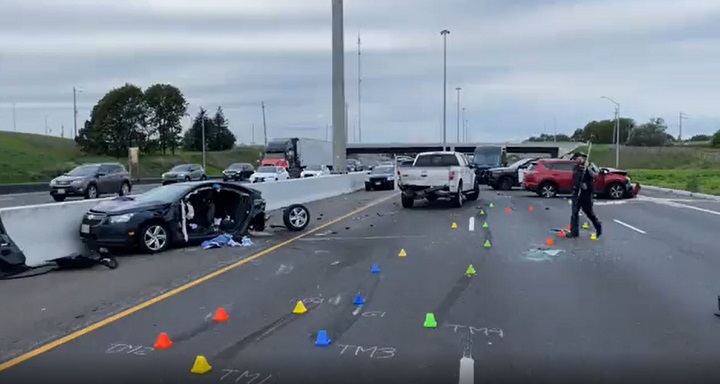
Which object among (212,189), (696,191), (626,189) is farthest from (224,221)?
(696,191)

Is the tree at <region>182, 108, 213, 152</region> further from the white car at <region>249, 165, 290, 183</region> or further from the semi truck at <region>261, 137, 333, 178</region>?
the white car at <region>249, 165, 290, 183</region>

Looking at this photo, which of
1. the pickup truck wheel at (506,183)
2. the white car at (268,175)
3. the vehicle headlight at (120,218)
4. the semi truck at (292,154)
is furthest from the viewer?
the semi truck at (292,154)

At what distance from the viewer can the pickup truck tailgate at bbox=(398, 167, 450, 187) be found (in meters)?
24.5

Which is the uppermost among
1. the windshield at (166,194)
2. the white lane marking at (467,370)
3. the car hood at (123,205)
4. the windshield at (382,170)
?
the windshield at (166,194)

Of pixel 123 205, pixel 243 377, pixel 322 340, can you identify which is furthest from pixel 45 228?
pixel 243 377

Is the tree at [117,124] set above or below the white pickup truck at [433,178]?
above

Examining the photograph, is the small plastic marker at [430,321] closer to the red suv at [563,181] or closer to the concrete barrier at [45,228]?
the concrete barrier at [45,228]

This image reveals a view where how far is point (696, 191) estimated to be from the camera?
36000 millimetres

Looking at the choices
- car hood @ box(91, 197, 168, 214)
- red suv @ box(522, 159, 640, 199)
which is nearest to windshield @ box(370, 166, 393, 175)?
red suv @ box(522, 159, 640, 199)

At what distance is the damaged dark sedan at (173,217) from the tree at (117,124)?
77409 millimetres

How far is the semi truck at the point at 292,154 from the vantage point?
186 ft

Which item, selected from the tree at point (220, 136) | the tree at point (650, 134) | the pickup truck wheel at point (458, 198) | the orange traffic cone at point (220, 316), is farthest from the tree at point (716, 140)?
the orange traffic cone at point (220, 316)

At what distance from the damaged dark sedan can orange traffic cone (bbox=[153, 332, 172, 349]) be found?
6.50 meters

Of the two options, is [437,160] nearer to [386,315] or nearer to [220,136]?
[386,315]
